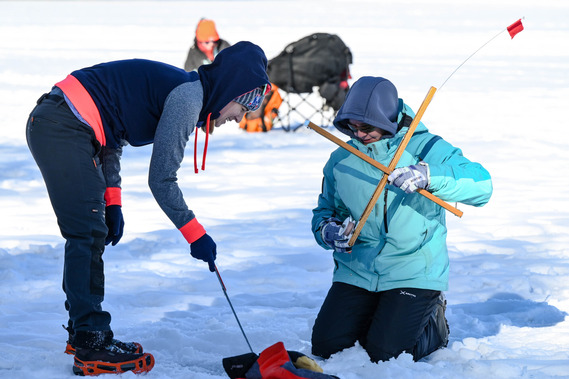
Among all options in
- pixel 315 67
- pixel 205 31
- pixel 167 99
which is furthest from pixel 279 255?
pixel 205 31

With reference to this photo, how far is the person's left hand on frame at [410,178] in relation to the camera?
10.3 feet

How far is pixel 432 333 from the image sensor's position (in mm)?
3457

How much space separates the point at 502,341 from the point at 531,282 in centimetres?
100

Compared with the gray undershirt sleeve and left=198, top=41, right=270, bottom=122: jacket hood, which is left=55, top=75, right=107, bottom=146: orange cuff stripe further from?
left=198, top=41, right=270, bottom=122: jacket hood

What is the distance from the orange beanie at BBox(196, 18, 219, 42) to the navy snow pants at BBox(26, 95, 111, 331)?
6734 millimetres

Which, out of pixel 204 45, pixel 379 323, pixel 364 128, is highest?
pixel 364 128

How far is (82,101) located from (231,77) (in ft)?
1.84

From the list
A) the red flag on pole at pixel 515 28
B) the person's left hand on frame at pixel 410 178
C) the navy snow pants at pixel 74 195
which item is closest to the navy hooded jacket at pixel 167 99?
the navy snow pants at pixel 74 195

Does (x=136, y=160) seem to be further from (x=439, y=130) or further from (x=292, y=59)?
(x=439, y=130)

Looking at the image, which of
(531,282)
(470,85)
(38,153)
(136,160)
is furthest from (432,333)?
(470,85)

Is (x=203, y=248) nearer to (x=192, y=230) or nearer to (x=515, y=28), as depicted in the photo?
(x=192, y=230)

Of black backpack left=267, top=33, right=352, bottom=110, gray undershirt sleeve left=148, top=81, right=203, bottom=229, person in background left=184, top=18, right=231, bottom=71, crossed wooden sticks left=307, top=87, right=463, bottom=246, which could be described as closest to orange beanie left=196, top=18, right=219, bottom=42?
person in background left=184, top=18, right=231, bottom=71

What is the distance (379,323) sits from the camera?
3441mm

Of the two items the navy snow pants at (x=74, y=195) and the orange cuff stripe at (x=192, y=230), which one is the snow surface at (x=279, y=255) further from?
the orange cuff stripe at (x=192, y=230)
